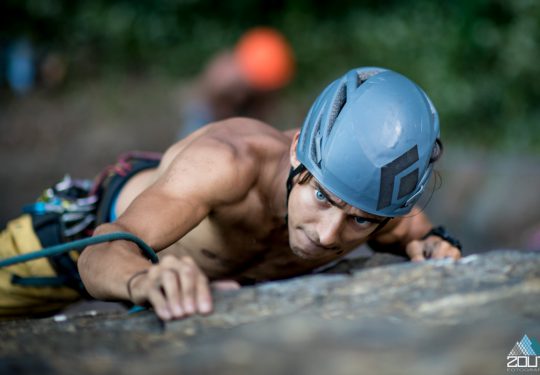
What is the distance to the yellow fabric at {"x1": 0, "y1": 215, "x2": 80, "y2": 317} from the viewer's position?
3117mm

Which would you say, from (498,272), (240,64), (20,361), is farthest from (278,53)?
(20,361)

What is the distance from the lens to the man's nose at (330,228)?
2.30 m

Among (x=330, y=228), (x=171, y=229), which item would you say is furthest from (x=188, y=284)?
(x=330, y=228)

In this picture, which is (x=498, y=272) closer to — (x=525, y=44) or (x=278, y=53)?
(x=525, y=44)

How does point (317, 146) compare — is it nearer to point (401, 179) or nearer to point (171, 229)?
point (401, 179)

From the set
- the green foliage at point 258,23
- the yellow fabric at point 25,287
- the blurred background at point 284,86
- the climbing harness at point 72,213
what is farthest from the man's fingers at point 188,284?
the green foliage at point 258,23

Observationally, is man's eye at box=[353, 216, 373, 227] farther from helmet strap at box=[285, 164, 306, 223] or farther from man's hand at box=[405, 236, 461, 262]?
man's hand at box=[405, 236, 461, 262]

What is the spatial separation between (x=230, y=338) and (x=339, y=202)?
0.80 meters

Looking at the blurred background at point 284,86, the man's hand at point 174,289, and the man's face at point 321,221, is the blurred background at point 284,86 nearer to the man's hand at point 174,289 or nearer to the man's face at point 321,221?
the man's face at point 321,221

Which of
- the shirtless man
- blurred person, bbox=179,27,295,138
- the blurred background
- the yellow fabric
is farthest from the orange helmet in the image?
the shirtless man

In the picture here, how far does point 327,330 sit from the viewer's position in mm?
1670

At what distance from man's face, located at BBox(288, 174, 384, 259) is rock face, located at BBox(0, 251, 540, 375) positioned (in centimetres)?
31

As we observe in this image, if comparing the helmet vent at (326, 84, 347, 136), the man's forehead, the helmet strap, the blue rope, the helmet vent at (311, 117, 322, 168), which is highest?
the helmet vent at (326, 84, 347, 136)

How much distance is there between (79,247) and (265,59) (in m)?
5.58
